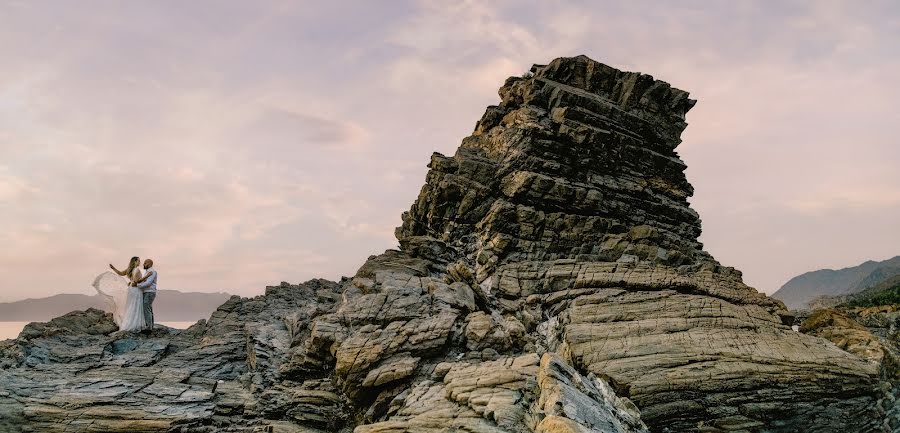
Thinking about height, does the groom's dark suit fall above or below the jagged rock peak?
below

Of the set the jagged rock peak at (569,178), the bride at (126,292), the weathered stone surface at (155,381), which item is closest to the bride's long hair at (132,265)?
the bride at (126,292)

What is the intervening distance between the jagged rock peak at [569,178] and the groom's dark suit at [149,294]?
17776 mm

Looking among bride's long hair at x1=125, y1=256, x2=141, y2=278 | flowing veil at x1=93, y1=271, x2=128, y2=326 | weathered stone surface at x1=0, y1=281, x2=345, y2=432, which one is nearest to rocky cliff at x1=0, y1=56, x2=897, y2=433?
weathered stone surface at x1=0, y1=281, x2=345, y2=432

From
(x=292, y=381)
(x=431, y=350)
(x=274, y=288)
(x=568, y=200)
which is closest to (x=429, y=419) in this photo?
(x=431, y=350)

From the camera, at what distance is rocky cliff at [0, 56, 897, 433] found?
67.1ft

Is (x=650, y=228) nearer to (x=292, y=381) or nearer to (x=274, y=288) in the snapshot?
(x=292, y=381)

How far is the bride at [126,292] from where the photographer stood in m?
31.7

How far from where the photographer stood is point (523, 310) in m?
27.8

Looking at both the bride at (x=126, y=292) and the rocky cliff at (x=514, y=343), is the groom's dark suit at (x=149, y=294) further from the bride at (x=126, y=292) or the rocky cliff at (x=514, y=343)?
the rocky cliff at (x=514, y=343)

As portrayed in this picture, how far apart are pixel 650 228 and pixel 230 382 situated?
95.4 feet

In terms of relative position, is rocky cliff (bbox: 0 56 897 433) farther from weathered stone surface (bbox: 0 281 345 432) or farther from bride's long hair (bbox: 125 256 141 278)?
bride's long hair (bbox: 125 256 141 278)

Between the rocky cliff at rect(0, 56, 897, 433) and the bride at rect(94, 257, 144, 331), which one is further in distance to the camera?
the bride at rect(94, 257, 144, 331)

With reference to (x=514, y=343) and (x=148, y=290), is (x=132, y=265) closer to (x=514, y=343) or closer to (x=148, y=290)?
(x=148, y=290)

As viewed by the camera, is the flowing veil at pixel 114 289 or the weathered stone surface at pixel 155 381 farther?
the flowing veil at pixel 114 289
